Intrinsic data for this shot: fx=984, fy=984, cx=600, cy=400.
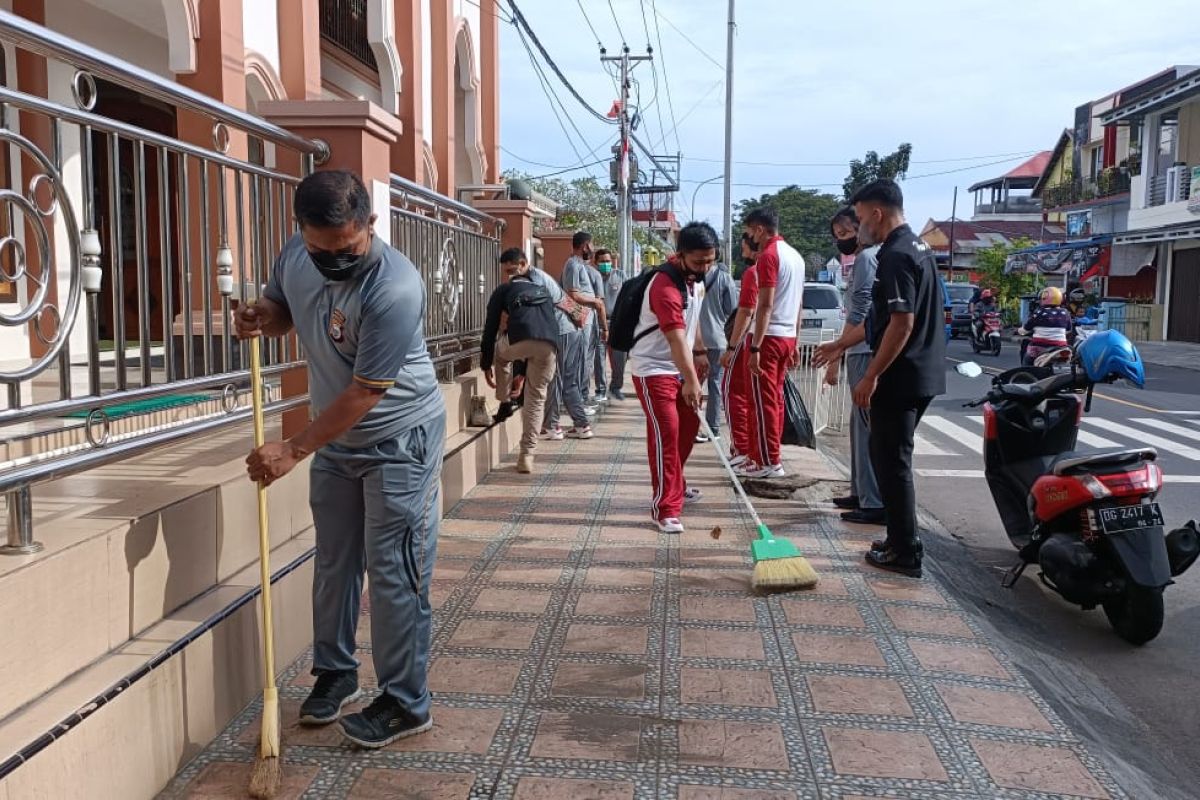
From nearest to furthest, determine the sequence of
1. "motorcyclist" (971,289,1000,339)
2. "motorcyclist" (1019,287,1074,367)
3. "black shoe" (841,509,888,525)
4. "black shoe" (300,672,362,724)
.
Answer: "black shoe" (300,672,362,724), "black shoe" (841,509,888,525), "motorcyclist" (1019,287,1074,367), "motorcyclist" (971,289,1000,339)

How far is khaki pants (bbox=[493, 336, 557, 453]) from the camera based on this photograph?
6910 mm

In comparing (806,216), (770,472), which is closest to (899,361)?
(770,472)

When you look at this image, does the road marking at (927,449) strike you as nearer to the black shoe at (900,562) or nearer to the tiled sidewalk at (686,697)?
the black shoe at (900,562)

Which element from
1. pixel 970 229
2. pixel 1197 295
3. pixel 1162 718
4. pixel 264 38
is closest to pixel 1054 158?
pixel 970 229

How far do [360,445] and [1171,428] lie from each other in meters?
10.4

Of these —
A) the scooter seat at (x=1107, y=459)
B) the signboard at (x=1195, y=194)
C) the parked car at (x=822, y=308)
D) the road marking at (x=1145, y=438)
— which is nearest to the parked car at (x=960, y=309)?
the signboard at (x=1195, y=194)

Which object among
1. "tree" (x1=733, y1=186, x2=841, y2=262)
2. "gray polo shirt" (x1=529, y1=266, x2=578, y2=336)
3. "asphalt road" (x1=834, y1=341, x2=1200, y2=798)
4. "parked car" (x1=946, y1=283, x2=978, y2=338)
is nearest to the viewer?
"asphalt road" (x1=834, y1=341, x2=1200, y2=798)

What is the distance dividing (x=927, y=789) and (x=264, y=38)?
7.90m

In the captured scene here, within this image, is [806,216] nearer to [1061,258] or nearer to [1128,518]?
[1061,258]

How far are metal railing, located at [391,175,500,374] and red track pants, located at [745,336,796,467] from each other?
2.06 meters

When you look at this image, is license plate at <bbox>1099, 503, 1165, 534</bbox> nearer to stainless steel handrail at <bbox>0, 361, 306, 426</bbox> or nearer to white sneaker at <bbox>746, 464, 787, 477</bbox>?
white sneaker at <bbox>746, 464, 787, 477</bbox>

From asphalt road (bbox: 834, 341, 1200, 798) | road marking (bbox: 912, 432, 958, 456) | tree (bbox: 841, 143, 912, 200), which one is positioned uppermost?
tree (bbox: 841, 143, 912, 200)

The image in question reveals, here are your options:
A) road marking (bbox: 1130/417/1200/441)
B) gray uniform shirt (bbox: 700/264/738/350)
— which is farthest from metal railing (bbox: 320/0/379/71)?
road marking (bbox: 1130/417/1200/441)

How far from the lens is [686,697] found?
10.6 ft
